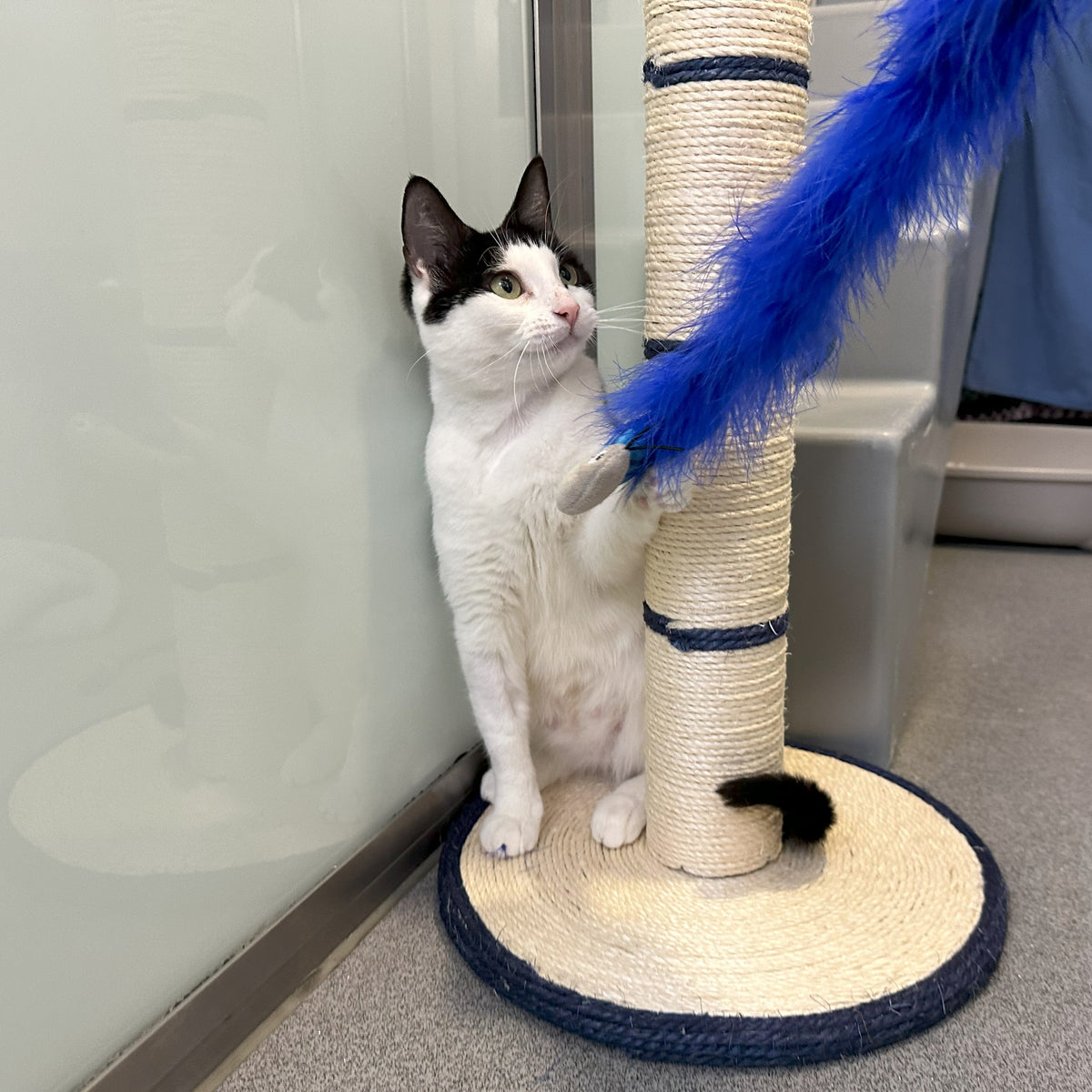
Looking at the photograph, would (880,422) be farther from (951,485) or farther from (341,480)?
(951,485)

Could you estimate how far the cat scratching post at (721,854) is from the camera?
2.89 feet

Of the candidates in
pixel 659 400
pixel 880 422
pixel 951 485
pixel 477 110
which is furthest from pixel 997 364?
pixel 659 400

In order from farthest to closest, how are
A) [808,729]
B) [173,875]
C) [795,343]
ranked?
[808,729] → [173,875] → [795,343]

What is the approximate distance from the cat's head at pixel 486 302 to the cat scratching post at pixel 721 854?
0.11 metres

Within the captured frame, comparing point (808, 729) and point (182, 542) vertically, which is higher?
point (182, 542)

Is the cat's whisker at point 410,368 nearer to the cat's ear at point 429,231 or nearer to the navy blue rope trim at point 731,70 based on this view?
the cat's ear at point 429,231

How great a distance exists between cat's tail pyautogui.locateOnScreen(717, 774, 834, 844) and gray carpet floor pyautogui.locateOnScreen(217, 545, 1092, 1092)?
8.8 inches

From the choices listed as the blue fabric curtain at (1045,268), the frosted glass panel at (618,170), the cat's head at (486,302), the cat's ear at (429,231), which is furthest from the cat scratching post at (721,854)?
the blue fabric curtain at (1045,268)

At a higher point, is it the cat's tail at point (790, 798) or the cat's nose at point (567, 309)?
the cat's nose at point (567, 309)

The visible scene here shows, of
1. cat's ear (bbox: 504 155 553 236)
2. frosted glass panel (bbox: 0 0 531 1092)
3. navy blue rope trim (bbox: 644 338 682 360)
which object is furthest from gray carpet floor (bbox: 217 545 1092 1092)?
cat's ear (bbox: 504 155 553 236)

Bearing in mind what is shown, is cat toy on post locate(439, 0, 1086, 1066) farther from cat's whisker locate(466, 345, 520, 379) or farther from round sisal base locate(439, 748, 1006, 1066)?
cat's whisker locate(466, 345, 520, 379)

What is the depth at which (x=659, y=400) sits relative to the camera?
2.74 feet

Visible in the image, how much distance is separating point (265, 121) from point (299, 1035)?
2.98ft

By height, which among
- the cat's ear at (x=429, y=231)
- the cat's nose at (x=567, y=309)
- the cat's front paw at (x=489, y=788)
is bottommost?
A: the cat's front paw at (x=489, y=788)
